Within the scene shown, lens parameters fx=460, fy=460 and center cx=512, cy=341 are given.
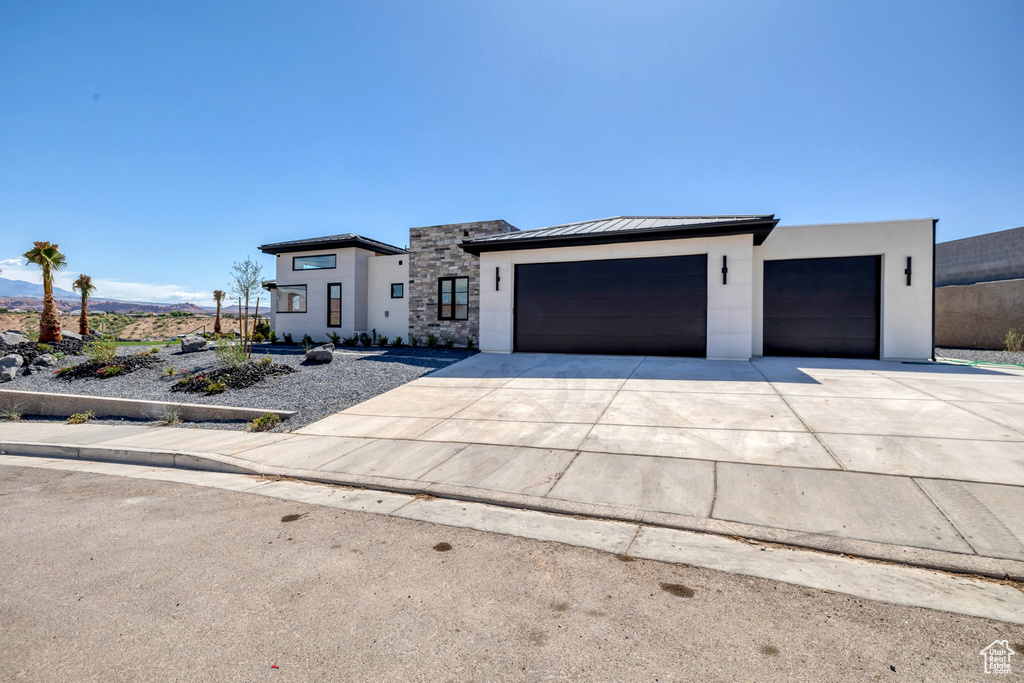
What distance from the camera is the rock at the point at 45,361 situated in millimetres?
13133

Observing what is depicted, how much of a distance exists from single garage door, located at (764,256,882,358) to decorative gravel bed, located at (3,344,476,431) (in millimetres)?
9338

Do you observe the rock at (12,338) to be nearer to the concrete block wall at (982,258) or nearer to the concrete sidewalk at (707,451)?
the concrete sidewalk at (707,451)

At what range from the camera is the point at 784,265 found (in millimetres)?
12883

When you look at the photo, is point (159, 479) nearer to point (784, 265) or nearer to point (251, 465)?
point (251, 465)

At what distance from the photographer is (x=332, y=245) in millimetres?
20297

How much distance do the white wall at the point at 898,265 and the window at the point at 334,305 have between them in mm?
17990

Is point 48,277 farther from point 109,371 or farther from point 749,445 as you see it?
point 749,445

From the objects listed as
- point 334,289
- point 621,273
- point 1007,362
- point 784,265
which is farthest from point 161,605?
point 334,289

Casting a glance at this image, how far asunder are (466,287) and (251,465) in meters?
13.0

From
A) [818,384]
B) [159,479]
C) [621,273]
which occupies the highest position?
[621,273]

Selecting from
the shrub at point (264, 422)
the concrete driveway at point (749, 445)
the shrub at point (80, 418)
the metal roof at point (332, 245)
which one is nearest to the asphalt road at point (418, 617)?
the concrete driveway at point (749, 445)

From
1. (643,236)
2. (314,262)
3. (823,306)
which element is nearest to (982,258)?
(823,306)

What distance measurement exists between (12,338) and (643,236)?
63.5ft

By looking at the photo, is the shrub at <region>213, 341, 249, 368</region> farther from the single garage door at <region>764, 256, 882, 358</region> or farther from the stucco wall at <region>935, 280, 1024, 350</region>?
the stucco wall at <region>935, 280, 1024, 350</region>
